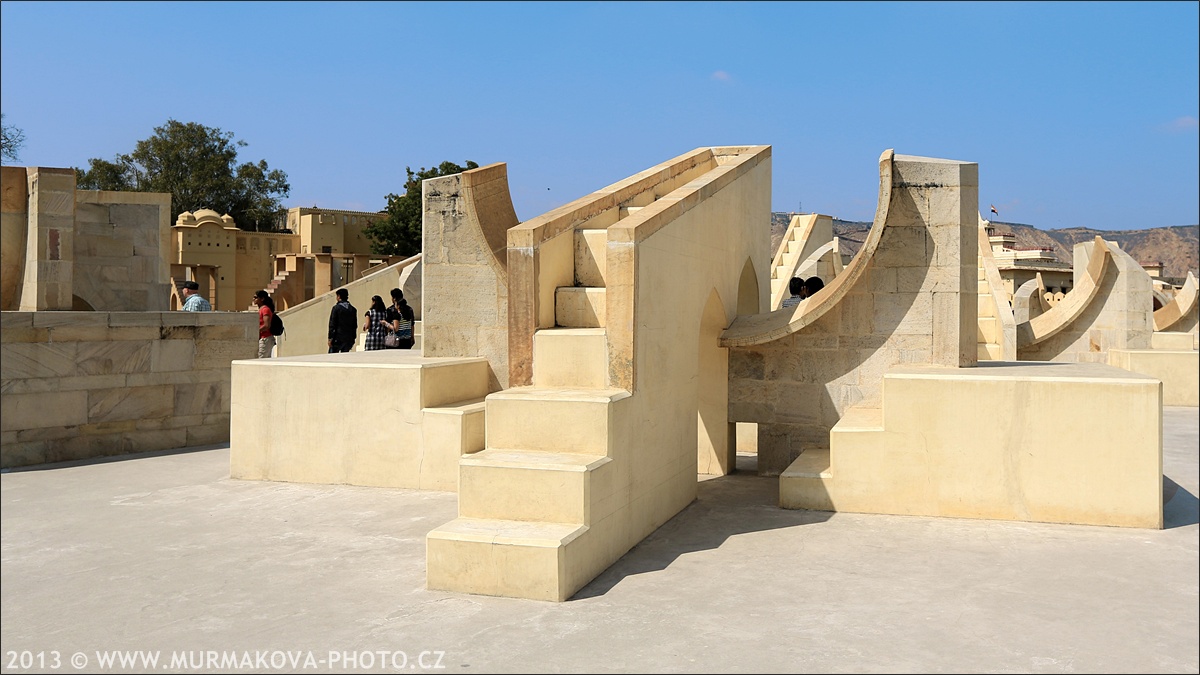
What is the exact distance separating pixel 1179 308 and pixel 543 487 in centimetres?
1749

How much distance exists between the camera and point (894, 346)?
25.5 feet

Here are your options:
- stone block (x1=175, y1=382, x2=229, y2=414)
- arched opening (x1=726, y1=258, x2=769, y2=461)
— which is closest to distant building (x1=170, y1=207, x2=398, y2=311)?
stone block (x1=175, y1=382, x2=229, y2=414)

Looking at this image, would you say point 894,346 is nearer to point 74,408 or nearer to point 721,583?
point 721,583

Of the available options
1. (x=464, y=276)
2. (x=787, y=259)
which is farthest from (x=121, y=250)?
(x=787, y=259)

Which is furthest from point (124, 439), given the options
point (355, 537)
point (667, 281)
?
point (667, 281)

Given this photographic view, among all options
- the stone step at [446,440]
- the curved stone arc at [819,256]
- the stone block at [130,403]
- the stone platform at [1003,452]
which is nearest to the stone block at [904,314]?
the stone platform at [1003,452]

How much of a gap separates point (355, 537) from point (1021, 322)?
12.8m

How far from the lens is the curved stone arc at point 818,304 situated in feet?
25.0

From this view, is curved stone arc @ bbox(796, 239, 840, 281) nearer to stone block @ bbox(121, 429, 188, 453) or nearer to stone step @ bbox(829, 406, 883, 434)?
stone step @ bbox(829, 406, 883, 434)

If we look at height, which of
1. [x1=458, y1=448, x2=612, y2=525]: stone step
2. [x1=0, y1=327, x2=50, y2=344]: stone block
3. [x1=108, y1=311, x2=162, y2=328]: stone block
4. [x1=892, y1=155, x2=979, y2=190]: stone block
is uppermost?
[x1=892, y1=155, x2=979, y2=190]: stone block

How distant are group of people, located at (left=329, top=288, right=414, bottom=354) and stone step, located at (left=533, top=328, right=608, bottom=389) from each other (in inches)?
196

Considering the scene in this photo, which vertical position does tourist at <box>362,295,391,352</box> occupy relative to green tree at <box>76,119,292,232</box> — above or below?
below

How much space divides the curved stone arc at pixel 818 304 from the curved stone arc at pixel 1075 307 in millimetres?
8226

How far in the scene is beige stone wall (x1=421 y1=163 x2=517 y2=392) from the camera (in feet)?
27.6
